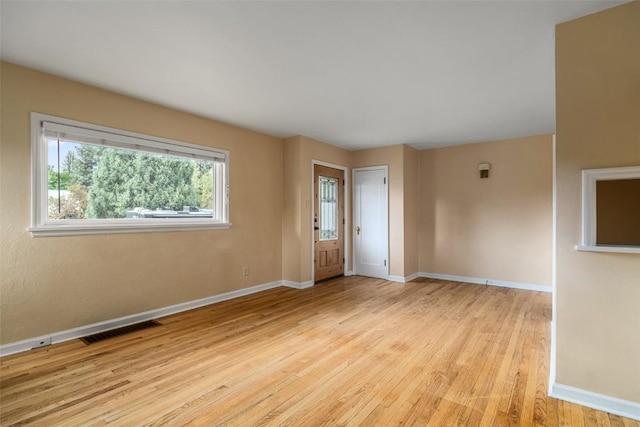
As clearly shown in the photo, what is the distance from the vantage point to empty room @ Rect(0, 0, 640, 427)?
1902 millimetres

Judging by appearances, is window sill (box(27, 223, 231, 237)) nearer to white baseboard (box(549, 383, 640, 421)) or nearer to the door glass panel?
the door glass panel

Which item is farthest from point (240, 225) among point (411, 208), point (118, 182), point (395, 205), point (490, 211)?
point (490, 211)

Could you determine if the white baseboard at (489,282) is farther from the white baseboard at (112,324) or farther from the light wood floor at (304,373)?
the white baseboard at (112,324)

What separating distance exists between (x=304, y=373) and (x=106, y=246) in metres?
2.44

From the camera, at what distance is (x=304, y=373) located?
235 centimetres

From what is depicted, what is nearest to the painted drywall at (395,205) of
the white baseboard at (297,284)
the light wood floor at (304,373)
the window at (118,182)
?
the white baseboard at (297,284)

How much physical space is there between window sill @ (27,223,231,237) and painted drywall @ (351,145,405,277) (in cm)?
305

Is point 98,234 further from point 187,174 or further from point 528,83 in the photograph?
point 528,83

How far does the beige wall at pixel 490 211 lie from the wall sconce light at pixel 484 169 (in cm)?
7

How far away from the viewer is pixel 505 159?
5.10 metres

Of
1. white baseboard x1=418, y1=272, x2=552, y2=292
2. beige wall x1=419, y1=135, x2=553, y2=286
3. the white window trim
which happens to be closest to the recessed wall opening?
the white window trim

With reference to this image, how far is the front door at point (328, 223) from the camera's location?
17.6 feet

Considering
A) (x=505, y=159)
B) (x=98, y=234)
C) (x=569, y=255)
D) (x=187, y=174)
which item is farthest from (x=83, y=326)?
(x=505, y=159)

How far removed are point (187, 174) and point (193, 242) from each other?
0.89 m
